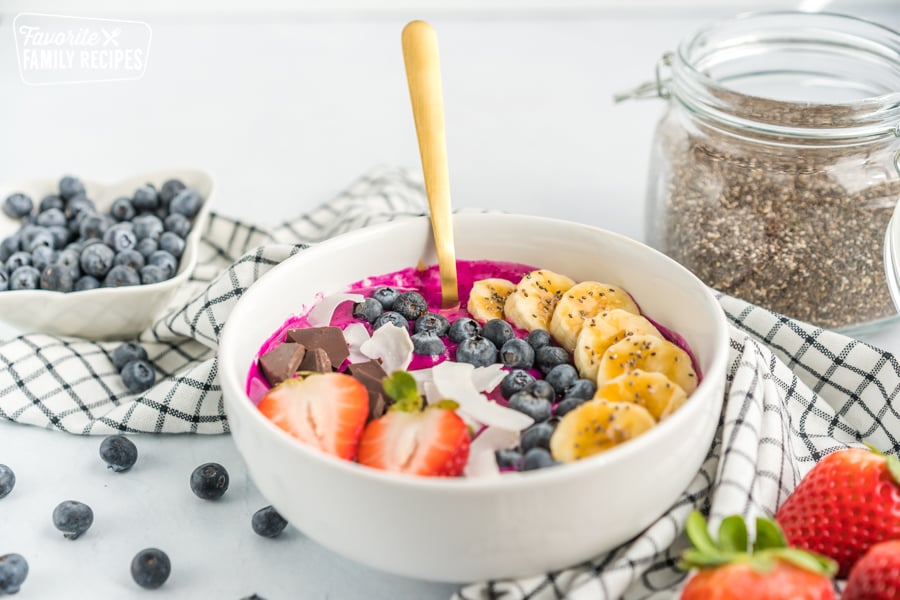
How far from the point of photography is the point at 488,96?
320 centimetres

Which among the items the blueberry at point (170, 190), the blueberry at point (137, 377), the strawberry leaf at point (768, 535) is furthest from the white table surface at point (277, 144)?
the strawberry leaf at point (768, 535)

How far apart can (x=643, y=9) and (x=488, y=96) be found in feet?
3.66

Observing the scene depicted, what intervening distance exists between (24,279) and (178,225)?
36 cm

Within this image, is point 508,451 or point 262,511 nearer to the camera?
point 508,451

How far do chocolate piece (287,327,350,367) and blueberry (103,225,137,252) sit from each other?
0.74 meters

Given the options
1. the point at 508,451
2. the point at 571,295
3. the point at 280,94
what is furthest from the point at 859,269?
the point at 280,94

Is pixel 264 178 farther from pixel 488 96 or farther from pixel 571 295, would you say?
pixel 571 295

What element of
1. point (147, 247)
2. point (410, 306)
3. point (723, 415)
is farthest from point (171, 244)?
point (723, 415)

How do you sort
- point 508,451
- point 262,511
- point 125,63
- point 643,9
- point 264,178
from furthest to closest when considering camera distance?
point 643,9, point 125,63, point 264,178, point 262,511, point 508,451

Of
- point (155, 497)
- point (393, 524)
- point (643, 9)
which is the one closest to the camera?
point (393, 524)

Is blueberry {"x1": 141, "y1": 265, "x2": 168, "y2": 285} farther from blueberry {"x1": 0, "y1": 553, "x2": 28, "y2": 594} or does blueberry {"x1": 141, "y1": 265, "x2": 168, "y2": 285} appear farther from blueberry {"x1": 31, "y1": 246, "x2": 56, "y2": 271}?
blueberry {"x1": 0, "y1": 553, "x2": 28, "y2": 594}

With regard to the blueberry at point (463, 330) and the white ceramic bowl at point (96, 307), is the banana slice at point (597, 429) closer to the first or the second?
the blueberry at point (463, 330)

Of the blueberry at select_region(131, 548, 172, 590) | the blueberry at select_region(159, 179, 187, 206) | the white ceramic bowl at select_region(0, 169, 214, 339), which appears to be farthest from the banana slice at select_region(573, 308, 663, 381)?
the blueberry at select_region(159, 179, 187, 206)

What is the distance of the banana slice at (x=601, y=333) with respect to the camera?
152cm
